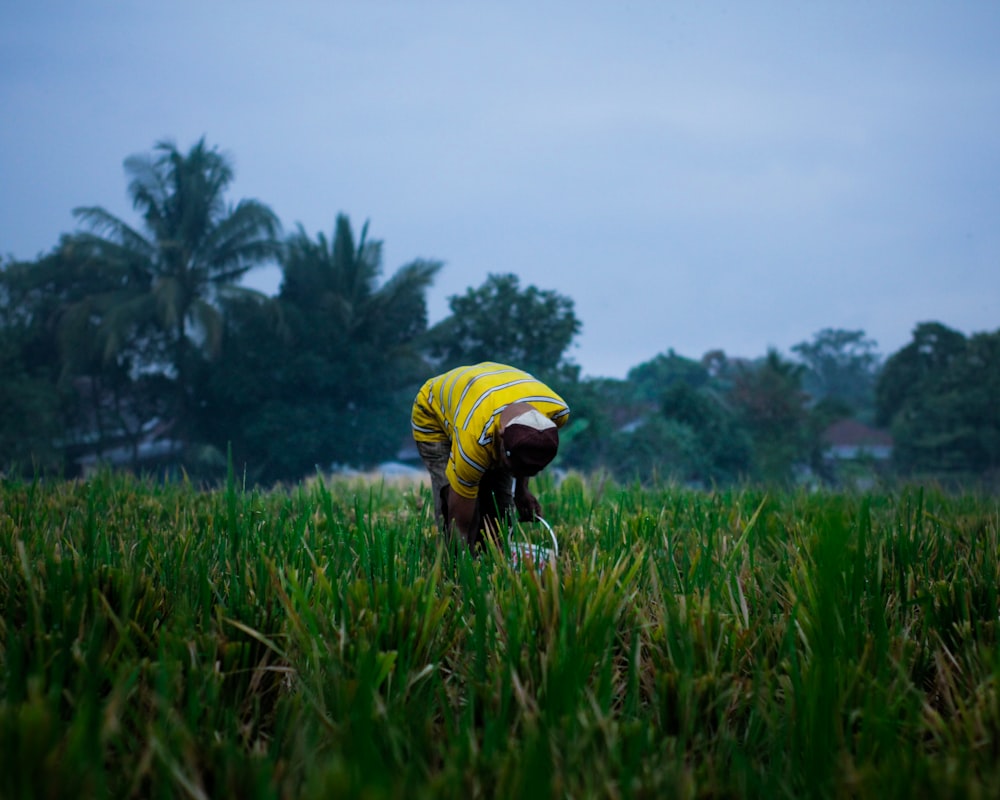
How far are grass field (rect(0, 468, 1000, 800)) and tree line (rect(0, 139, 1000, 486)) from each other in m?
27.5

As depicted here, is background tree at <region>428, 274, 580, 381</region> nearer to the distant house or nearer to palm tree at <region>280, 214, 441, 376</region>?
palm tree at <region>280, 214, 441, 376</region>

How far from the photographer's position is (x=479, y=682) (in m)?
1.50

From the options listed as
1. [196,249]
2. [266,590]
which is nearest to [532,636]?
[266,590]

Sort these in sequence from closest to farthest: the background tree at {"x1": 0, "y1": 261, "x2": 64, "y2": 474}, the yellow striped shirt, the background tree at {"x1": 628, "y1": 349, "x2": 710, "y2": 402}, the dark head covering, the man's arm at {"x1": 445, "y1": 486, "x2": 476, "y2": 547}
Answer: the dark head covering, the yellow striped shirt, the man's arm at {"x1": 445, "y1": 486, "x2": 476, "y2": 547}, the background tree at {"x1": 0, "y1": 261, "x2": 64, "y2": 474}, the background tree at {"x1": 628, "y1": 349, "x2": 710, "y2": 402}

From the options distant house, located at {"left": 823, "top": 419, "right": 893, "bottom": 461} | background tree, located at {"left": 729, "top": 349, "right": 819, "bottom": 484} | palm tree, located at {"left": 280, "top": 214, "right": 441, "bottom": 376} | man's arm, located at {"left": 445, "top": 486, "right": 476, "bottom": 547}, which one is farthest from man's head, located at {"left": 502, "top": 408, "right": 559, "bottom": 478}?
distant house, located at {"left": 823, "top": 419, "right": 893, "bottom": 461}

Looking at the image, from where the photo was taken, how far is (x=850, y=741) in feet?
4.60

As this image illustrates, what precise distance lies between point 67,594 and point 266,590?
0.45 metres

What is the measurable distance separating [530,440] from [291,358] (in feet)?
101

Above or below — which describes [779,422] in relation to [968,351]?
below

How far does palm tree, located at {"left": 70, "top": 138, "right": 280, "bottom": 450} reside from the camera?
105 feet

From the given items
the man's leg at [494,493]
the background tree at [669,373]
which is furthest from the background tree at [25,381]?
the background tree at [669,373]

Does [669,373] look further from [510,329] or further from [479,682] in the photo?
[479,682]

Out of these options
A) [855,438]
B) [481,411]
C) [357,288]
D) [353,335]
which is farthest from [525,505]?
[855,438]

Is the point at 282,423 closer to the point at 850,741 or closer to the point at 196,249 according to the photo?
the point at 196,249
